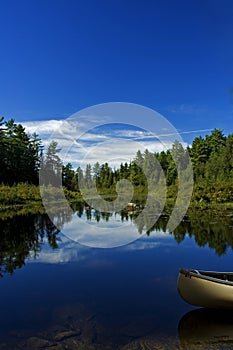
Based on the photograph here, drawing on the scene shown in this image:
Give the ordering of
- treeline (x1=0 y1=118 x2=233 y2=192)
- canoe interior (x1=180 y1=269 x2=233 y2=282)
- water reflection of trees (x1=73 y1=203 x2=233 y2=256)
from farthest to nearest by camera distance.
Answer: treeline (x1=0 y1=118 x2=233 y2=192)
water reflection of trees (x1=73 y1=203 x2=233 y2=256)
canoe interior (x1=180 y1=269 x2=233 y2=282)

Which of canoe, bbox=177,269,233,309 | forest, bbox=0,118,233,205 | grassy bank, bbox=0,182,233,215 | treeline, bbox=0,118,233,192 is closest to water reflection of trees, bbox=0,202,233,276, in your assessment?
canoe, bbox=177,269,233,309

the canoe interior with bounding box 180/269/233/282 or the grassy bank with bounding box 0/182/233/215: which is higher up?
the grassy bank with bounding box 0/182/233/215

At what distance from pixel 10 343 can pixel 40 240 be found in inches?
286

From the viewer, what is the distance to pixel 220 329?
15.1 ft

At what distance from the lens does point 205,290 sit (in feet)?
16.0

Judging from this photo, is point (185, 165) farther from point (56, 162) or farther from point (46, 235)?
point (46, 235)

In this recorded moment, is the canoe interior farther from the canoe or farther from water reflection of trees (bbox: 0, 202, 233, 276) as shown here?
water reflection of trees (bbox: 0, 202, 233, 276)

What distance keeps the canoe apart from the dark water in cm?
25

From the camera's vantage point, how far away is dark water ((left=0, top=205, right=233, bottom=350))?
14.5 feet

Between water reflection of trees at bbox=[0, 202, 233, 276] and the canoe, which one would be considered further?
water reflection of trees at bbox=[0, 202, 233, 276]

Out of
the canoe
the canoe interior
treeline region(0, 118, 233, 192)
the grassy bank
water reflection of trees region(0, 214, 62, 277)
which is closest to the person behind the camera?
the canoe

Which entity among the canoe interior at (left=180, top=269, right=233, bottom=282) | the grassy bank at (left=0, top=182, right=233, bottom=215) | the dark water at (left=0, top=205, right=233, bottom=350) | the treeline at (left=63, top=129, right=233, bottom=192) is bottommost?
the dark water at (left=0, top=205, right=233, bottom=350)

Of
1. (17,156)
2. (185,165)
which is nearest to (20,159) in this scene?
(17,156)

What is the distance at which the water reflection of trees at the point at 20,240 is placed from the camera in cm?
863
